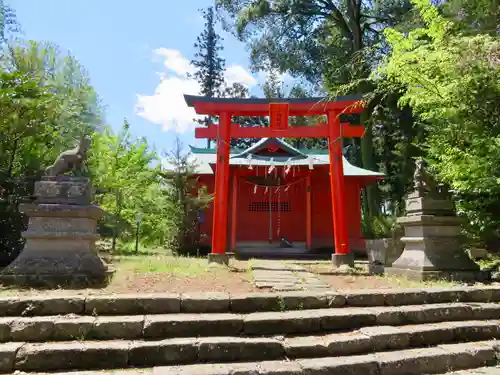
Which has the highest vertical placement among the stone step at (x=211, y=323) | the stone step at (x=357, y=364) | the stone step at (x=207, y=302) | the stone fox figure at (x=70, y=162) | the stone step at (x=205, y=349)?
the stone fox figure at (x=70, y=162)

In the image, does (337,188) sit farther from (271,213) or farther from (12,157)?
(12,157)

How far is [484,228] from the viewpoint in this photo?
21.6 feet

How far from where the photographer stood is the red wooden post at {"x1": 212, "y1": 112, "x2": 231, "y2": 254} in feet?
30.1

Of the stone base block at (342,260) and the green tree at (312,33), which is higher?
the green tree at (312,33)

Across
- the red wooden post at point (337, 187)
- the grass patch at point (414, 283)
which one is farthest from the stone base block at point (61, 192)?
the red wooden post at point (337, 187)

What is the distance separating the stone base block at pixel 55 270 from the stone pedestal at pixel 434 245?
5.14 metres

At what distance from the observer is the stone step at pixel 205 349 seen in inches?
130

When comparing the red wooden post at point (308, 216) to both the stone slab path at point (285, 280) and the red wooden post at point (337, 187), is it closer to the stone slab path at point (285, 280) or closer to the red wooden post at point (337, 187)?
the red wooden post at point (337, 187)

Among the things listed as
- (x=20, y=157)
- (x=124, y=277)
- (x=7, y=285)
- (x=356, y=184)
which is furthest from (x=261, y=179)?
(x=7, y=285)

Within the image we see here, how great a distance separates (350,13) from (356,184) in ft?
35.9

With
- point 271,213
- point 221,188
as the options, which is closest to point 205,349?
point 221,188

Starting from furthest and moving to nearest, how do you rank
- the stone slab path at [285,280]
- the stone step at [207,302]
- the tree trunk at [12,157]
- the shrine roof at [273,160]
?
1. the shrine roof at [273,160]
2. the tree trunk at [12,157]
3. the stone slab path at [285,280]
4. the stone step at [207,302]

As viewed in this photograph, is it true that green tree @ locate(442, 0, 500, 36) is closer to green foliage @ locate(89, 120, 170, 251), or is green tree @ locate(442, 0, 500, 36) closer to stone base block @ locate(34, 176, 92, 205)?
stone base block @ locate(34, 176, 92, 205)

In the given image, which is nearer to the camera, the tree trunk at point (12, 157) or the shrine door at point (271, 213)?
the tree trunk at point (12, 157)
